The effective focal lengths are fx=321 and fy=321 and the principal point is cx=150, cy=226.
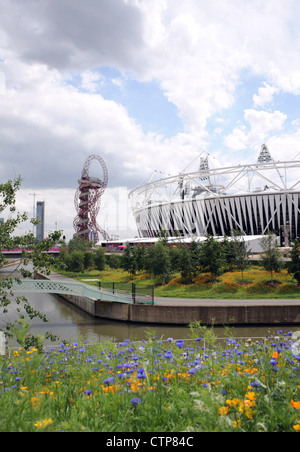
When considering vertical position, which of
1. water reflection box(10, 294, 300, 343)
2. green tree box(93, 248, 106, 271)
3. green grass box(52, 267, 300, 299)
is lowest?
water reflection box(10, 294, 300, 343)

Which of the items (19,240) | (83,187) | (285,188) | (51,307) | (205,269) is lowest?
(51,307)

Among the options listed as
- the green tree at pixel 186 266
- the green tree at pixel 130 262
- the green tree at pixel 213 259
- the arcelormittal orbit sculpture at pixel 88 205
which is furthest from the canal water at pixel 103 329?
the arcelormittal orbit sculpture at pixel 88 205

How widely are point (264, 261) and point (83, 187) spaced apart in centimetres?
7879

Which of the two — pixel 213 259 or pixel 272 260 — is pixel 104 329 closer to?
pixel 213 259

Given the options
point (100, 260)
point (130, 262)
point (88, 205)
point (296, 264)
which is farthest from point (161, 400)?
point (88, 205)

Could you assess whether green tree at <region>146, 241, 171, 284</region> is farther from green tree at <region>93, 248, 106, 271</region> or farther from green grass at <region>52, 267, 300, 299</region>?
green tree at <region>93, 248, 106, 271</region>

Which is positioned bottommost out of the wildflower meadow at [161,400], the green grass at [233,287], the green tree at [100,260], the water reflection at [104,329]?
the water reflection at [104,329]

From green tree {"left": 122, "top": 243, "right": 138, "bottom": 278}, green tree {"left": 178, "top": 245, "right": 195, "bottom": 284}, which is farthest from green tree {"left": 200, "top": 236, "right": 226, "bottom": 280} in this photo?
green tree {"left": 122, "top": 243, "right": 138, "bottom": 278}

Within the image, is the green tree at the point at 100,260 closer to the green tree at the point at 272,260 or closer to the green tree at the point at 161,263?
the green tree at the point at 161,263

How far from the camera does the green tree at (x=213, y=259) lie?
29203 mm

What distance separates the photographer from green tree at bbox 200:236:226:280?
29203 mm
